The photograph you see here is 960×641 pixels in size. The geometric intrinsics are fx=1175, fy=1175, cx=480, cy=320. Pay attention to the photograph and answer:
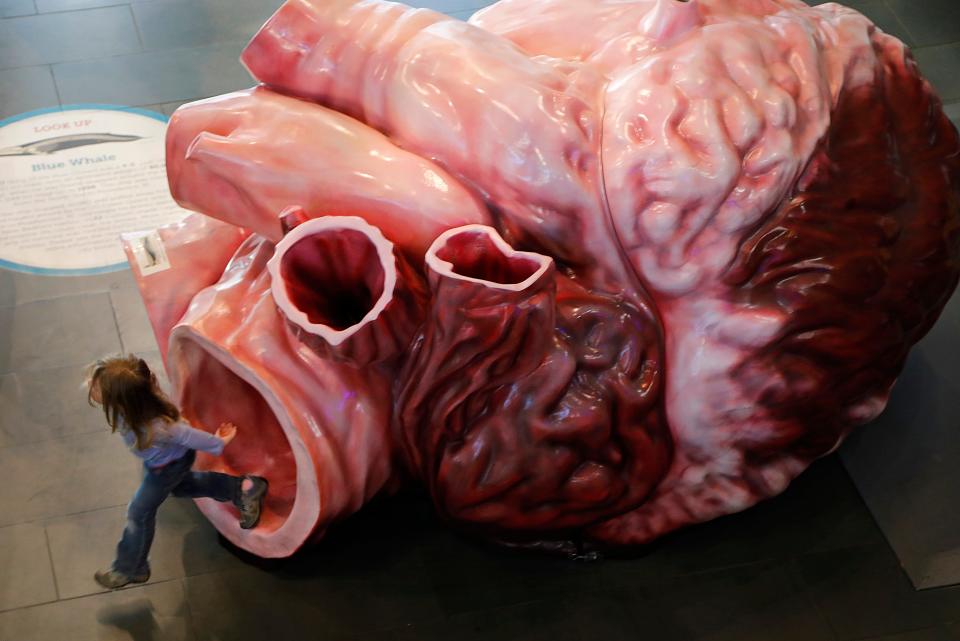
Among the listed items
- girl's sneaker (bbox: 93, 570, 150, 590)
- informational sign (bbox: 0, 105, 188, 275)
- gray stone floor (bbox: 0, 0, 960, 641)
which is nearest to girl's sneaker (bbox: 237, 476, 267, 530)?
gray stone floor (bbox: 0, 0, 960, 641)

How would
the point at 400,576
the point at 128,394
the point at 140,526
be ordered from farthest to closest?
the point at 400,576, the point at 140,526, the point at 128,394

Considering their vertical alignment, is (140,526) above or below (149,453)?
below

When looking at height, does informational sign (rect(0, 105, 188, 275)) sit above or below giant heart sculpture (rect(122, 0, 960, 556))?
below

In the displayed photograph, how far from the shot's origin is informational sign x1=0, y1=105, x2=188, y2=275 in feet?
9.34

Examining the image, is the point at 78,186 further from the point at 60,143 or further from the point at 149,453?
the point at 149,453

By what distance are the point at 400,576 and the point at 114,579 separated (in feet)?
1.76

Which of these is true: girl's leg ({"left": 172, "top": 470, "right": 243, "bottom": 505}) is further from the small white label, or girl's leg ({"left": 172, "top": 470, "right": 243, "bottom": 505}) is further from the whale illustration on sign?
the whale illustration on sign

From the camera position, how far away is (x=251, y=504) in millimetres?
2207

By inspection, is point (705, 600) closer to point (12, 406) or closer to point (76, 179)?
point (12, 406)

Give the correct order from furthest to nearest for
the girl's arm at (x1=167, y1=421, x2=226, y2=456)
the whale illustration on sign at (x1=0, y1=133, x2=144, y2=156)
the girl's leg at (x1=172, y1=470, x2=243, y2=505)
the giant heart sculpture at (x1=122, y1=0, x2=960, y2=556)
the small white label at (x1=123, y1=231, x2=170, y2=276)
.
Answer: the whale illustration on sign at (x1=0, y1=133, x2=144, y2=156)
the small white label at (x1=123, y1=231, x2=170, y2=276)
the girl's leg at (x1=172, y1=470, x2=243, y2=505)
the girl's arm at (x1=167, y1=421, x2=226, y2=456)
the giant heart sculpture at (x1=122, y1=0, x2=960, y2=556)

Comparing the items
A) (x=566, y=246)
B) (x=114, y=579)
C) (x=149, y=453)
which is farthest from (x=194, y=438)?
(x=566, y=246)

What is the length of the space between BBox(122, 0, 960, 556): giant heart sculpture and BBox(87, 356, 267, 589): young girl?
0.33 feet

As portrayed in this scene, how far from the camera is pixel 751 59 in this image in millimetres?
2025

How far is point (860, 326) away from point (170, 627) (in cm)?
137
